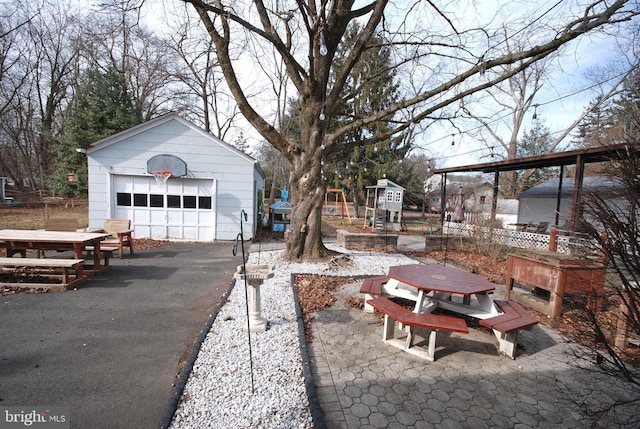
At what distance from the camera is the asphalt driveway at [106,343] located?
7.95 feet

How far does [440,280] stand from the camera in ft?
12.6

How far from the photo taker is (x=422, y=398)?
2506 mm

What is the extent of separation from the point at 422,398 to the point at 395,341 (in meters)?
0.97

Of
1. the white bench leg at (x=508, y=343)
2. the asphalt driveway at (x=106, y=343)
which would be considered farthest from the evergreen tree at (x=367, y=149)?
the white bench leg at (x=508, y=343)

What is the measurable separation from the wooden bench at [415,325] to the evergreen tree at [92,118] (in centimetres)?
2218

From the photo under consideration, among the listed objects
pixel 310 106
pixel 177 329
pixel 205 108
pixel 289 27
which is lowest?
pixel 177 329

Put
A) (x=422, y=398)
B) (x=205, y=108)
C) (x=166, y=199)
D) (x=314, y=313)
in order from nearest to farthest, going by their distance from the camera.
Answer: (x=422, y=398), (x=314, y=313), (x=166, y=199), (x=205, y=108)

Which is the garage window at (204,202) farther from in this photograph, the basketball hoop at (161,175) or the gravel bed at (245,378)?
the gravel bed at (245,378)

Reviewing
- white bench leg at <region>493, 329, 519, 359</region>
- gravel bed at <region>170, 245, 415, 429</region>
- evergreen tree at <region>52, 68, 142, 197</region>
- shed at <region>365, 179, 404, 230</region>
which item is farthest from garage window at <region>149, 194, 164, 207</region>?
evergreen tree at <region>52, 68, 142, 197</region>

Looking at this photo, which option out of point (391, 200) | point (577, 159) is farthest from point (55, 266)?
point (391, 200)

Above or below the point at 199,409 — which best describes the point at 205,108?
above

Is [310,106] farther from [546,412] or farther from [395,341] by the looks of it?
[546,412]

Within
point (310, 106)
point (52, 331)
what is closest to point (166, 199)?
point (310, 106)

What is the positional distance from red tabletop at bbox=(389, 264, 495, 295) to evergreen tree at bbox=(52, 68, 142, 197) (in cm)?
2184
